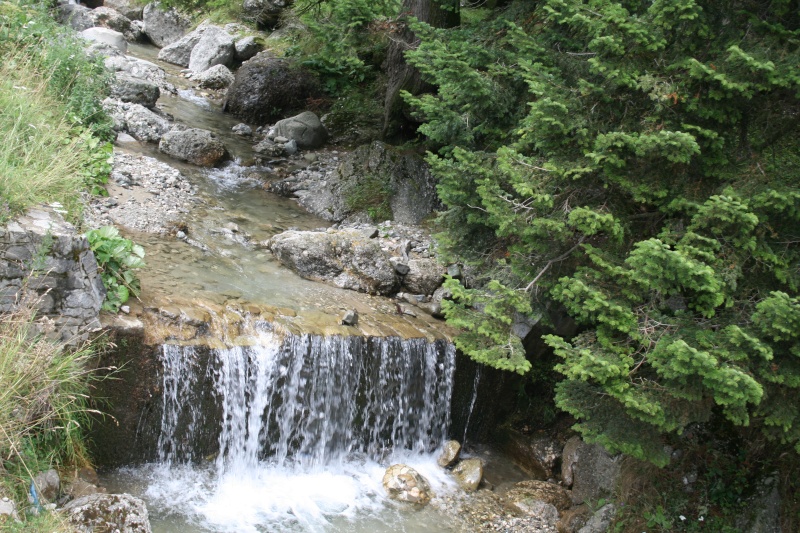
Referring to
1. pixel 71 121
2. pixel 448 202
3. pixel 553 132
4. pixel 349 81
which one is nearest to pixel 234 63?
pixel 349 81

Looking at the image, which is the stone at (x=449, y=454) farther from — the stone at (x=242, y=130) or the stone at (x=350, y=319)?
the stone at (x=242, y=130)

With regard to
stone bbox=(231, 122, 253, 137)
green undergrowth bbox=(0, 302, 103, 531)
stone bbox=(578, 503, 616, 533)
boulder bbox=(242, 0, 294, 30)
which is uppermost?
boulder bbox=(242, 0, 294, 30)

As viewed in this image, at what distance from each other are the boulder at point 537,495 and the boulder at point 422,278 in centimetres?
270

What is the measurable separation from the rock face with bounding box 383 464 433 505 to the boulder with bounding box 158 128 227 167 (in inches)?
251

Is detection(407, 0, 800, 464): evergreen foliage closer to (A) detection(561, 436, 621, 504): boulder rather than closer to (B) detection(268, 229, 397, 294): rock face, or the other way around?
(A) detection(561, 436, 621, 504): boulder

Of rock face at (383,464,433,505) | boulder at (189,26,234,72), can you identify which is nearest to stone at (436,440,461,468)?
rock face at (383,464,433,505)

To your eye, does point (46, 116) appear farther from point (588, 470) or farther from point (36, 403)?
point (588, 470)

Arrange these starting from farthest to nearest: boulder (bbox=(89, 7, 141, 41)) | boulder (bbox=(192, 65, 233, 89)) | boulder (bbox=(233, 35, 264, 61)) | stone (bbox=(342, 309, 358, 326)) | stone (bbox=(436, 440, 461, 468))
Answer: boulder (bbox=(89, 7, 141, 41)) < boulder (bbox=(233, 35, 264, 61)) < boulder (bbox=(192, 65, 233, 89)) < stone (bbox=(436, 440, 461, 468)) < stone (bbox=(342, 309, 358, 326))

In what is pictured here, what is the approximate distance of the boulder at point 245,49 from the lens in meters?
16.8

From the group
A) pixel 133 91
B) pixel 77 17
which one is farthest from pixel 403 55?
pixel 77 17

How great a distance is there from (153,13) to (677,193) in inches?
713

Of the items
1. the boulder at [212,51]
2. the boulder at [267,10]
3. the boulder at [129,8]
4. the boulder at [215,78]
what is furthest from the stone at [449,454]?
the boulder at [129,8]

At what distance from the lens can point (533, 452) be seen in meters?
7.96

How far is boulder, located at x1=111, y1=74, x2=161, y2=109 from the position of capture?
11.8 m
